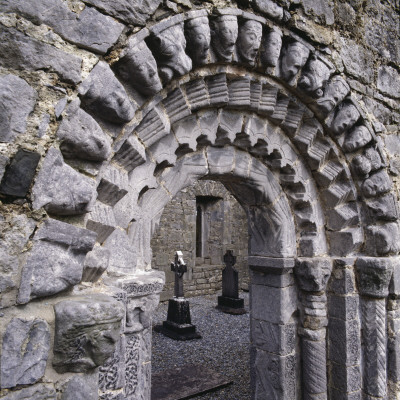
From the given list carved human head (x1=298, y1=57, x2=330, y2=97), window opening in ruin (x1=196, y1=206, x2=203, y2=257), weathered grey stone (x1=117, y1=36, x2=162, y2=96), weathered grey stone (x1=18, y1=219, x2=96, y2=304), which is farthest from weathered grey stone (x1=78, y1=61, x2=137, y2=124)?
window opening in ruin (x1=196, y1=206, x2=203, y2=257)

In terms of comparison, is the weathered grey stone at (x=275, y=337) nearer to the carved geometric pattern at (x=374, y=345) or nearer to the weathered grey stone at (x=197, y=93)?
the carved geometric pattern at (x=374, y=345)

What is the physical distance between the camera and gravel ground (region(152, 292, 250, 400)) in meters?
4.80

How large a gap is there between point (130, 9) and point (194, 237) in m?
9.11

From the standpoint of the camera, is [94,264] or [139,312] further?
[139,312]

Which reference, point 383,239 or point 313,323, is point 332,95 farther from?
point 313,323

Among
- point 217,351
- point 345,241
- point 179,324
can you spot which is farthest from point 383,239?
point 179,324

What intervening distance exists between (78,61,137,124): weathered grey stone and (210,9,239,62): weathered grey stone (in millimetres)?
754

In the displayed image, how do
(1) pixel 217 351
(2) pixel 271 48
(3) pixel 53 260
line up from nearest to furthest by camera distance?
(3) pixel 53 260
(2) pixel 271 48
(1) pixel 217 351

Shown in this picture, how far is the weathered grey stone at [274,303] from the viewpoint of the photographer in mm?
2902

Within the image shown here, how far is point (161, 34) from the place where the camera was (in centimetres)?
170

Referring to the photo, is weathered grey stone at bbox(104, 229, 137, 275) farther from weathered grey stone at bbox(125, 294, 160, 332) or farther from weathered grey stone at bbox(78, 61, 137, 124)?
weathered grey stone at bbox(78, 61, 137, 124)

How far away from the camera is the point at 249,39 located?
2.11 meters

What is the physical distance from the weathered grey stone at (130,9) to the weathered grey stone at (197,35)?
22cm

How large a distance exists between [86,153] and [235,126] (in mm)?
1304
